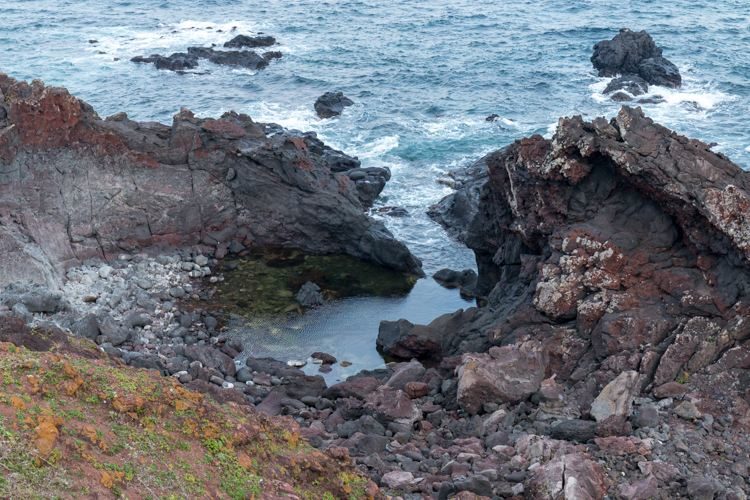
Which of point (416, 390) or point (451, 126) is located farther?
point (451, 126)

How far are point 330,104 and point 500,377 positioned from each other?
1748 inches

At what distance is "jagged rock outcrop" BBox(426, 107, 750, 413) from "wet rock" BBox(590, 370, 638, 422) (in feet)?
1.63

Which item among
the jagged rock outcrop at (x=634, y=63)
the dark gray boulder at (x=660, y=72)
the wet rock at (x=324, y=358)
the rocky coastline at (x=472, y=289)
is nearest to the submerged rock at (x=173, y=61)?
the rocky coastline at (x=472, y=289)

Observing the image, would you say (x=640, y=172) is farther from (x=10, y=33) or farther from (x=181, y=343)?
(x=10, y=33)

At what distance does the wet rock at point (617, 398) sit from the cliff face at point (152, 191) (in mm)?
20533

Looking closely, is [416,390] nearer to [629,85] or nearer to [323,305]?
[323,305]

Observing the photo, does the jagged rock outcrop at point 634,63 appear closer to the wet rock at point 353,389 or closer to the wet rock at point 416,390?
the wet rock at point 353,389

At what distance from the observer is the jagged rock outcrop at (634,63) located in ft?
250

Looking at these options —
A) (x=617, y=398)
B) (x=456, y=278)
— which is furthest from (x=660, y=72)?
(x=617, y=398)

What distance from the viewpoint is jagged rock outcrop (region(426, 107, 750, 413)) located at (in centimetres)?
3078

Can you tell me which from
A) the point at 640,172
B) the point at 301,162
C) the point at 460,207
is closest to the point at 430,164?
the point at 460,207

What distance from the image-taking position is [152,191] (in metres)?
48.3

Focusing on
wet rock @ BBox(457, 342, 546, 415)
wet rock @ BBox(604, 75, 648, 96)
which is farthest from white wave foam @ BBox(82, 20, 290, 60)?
wet rock @ BBox(457, 342, 546, 415)

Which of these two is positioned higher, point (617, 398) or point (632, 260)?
point (632, 260)
